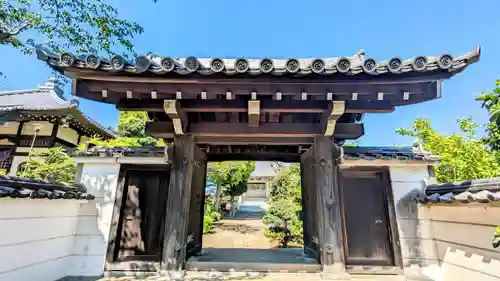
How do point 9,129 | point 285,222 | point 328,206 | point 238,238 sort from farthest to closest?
point 9,129 < point 238,238 < point 285,222 < point 328,206

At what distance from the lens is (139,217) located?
362 centimetres

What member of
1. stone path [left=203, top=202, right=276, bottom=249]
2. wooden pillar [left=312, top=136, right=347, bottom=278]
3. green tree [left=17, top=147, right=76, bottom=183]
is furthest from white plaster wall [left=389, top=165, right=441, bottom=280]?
green tree [left=17, top=147, right=76, bottom=183]

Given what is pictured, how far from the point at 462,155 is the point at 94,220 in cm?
692

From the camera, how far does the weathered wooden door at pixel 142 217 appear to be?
11.4ft

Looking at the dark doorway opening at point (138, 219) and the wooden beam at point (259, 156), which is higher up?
the wooden beam at point (259, 156)

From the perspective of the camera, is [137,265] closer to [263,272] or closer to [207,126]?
[263,272]

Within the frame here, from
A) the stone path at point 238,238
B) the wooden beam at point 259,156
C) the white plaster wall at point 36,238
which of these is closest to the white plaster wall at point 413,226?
the wooden beam at point 259,156

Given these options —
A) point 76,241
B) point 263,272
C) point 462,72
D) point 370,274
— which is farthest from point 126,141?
point 462,72

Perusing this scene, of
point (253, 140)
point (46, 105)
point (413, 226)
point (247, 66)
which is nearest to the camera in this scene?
point (247, 66)

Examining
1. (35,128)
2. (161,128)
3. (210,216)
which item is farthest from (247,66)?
(35,128)

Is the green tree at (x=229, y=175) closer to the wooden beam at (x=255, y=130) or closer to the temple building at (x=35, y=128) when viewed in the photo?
the temple building at (x=35, y=128)

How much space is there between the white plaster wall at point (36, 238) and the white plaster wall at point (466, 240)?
4786mm

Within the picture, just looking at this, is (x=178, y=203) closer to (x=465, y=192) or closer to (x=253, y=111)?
(x=253, y=111)

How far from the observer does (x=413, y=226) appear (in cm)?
343
